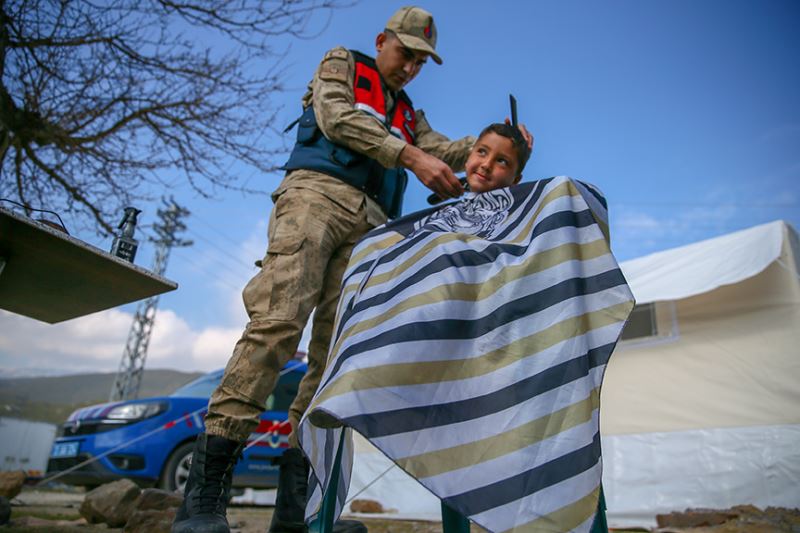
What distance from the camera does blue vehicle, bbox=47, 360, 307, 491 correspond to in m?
4.85

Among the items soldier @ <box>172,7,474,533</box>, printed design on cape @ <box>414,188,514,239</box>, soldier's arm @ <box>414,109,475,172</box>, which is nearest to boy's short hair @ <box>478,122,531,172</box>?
soldier @ <box>172,7,474,533</box>

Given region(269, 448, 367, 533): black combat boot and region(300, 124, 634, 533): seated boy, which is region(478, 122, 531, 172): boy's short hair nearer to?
region(300, 124, 634, 533): seated boy

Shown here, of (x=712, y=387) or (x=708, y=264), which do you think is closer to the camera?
(x=712, y=387)

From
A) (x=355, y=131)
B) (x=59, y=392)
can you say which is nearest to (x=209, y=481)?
(x=355, y=131)

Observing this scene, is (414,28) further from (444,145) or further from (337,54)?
(444,145)

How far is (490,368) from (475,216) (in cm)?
63

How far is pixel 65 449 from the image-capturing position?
507 centimetres

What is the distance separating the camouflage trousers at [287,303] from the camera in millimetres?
1681

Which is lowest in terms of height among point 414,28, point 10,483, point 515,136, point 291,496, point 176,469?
point 10,483

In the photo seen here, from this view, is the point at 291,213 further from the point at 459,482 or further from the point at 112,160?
the point at 112,160

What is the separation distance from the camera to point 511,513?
980 mm

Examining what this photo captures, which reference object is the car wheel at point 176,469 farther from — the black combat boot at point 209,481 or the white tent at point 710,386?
the black combat boot at point 209,481

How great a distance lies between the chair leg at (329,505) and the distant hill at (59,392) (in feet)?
17.0

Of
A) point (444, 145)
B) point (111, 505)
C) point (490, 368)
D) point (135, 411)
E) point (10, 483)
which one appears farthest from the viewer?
point (135, 411)
